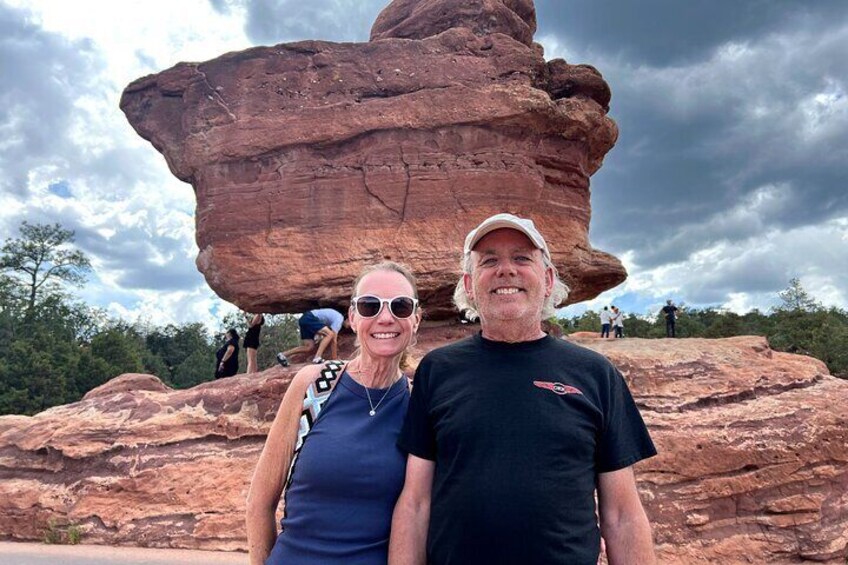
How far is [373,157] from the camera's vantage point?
1134cm

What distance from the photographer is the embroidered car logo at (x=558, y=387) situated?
102 inches

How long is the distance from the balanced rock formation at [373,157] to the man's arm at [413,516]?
27.0 ft

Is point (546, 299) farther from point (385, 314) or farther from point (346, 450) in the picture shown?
point (346, 450)

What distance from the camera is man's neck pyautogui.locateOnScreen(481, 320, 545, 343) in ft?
9.33

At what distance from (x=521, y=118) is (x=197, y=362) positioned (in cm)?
3921

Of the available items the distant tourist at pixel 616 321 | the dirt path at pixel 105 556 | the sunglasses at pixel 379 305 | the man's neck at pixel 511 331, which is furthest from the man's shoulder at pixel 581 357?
the distant tourist at pixel 616 321

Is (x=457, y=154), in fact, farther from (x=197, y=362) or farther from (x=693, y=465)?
(x=197, y=362)

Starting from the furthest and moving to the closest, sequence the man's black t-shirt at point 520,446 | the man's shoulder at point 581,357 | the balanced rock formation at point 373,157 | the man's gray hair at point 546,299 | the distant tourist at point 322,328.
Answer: the balanced rock formation at point 373,157, the distant tourist at point 322,328, the man's gray hair at point 546,299, the man's shoulder at point 581,357, the man's black t-shirt at point 520,446

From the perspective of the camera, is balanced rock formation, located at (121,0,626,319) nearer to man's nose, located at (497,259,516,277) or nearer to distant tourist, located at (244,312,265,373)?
distant tourist, located at (244,312,265,373)

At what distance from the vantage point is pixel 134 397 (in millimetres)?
10219

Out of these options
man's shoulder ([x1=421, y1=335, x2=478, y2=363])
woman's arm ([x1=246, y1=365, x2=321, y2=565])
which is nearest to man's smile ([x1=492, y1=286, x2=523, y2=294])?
man's shoulder ([x1=421, y1=335, x2=478, y2=363])

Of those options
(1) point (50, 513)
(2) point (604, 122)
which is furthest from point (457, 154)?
(1) point (50, 513)

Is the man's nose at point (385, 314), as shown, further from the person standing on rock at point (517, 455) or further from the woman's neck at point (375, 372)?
the person standing on rock at point (517, 455)

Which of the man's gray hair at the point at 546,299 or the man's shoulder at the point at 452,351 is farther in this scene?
the man's gray hair at the point at 546,299
